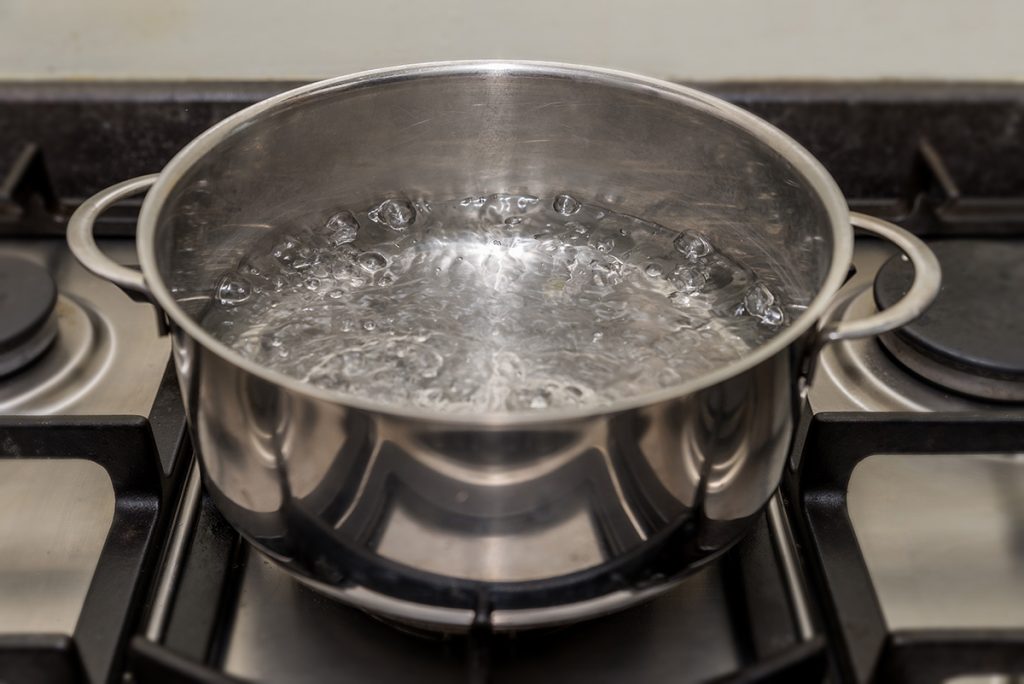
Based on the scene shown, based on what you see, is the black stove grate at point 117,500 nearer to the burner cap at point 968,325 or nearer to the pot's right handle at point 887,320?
the pot's right handle at point 887,320

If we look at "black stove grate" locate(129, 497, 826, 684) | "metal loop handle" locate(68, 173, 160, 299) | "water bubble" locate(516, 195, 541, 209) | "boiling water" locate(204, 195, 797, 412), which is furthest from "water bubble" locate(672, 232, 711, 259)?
"metal loop handle" locate(68, 173, 160, 299)

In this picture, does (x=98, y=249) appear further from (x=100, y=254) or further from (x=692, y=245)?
(x=692, y=245)

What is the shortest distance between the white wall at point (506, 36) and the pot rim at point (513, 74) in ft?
0.54

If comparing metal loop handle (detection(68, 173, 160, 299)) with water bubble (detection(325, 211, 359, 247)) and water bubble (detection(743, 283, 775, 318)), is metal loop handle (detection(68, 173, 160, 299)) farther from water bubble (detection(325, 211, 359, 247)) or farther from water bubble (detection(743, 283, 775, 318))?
water bubble (detection(743, 283, 775, 318))

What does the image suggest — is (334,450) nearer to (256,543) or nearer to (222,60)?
(256,543)

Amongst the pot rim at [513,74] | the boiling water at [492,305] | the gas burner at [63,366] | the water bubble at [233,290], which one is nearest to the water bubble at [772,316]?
the boiling water at [492,305]

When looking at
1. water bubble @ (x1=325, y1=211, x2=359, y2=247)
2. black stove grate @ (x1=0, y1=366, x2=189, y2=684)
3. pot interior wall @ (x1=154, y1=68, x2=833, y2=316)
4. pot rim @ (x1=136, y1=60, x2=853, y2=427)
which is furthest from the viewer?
water bubble @ (x1=325, y1=211, x2=359, y2=247)

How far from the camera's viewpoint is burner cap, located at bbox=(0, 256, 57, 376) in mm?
675

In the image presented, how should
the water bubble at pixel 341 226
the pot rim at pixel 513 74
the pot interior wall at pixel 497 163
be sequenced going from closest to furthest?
1. the pot rim at pixel 513 74
2. the pot interior wall at pixel 497 163
3. the water bubble at pixel 341 226

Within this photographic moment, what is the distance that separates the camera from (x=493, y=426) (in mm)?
411

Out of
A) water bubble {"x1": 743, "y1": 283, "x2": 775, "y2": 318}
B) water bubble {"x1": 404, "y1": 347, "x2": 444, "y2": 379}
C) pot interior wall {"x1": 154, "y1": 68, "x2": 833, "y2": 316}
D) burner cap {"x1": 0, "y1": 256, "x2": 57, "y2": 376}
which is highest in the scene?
pot interior wall {"x1": 154, "y1": 68, "x2": 833, "y2": 316}

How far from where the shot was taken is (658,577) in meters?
0.50

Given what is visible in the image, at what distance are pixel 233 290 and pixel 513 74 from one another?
0.22 metres

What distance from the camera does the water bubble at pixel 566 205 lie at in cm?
74
